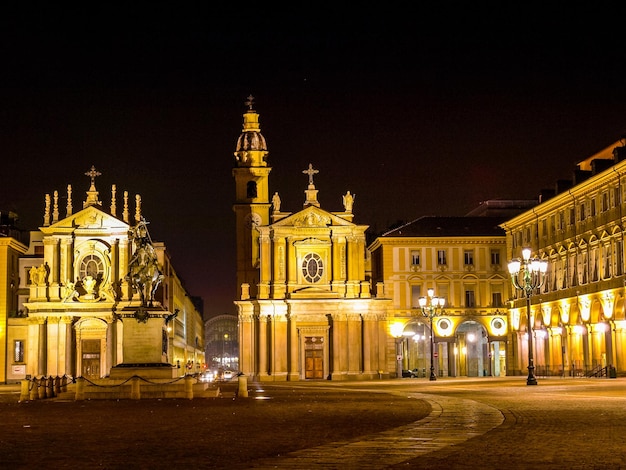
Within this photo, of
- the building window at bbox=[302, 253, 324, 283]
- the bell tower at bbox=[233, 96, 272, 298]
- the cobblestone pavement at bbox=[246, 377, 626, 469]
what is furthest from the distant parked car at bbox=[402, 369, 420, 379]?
the cobblestone pavement at bbox=[246, 377, 626, 469]

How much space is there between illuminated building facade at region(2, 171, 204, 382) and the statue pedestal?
4251 cm

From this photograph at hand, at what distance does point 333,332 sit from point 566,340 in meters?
19.9

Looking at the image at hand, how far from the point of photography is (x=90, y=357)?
86.6m

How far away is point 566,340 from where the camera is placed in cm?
7400

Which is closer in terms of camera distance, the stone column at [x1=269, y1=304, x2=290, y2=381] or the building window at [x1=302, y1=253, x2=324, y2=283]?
the stone column at [x1=269, y1=304, x2=290, y2=381]

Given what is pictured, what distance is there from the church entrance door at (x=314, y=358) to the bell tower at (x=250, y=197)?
7.82 m

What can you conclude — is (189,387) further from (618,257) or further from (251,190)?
(251,190)

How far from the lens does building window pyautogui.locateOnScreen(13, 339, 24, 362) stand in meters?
88.5

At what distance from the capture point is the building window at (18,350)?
88.5 m

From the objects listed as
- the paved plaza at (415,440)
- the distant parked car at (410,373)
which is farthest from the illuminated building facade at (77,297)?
the paved plaza at (415,440)

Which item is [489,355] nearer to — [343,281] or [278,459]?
[343,281]

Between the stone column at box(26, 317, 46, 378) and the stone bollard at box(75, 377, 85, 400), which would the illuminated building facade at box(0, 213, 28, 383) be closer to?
the stone column at box(26, 317, 46, 378)

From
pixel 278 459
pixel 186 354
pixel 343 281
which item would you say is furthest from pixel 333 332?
pixel 278 459

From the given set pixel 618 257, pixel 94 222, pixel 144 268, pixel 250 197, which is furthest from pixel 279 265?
pixel 144 268
